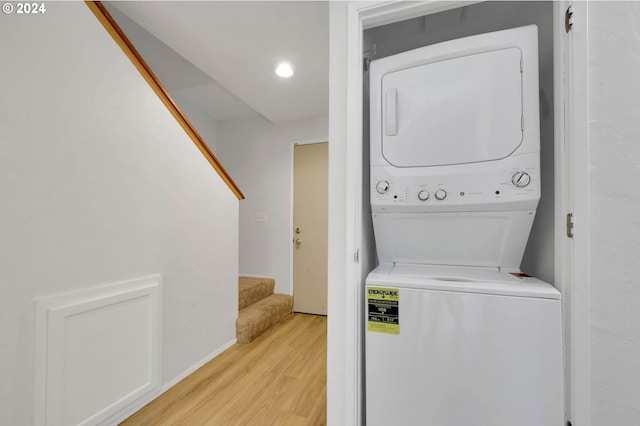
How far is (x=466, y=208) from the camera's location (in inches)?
39.1

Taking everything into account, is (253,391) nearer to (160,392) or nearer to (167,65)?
(160,392)

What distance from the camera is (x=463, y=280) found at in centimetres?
94

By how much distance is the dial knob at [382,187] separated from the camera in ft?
3.47

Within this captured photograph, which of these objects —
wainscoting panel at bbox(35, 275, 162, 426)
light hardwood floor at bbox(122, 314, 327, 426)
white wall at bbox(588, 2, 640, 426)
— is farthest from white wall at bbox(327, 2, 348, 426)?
wainscoting panel at bbox(35, 275, 162, 426)

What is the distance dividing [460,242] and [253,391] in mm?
1610

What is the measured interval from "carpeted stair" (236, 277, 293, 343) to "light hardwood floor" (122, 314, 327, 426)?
13 cm

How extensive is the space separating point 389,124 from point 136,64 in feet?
4.96

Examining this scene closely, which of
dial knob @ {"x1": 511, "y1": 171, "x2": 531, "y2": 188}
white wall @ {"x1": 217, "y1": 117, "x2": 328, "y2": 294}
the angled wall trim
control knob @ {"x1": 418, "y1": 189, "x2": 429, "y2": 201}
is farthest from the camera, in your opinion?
white wall @ {"x1": 217, "y1": 117, "x2": 328, "y2": 294}

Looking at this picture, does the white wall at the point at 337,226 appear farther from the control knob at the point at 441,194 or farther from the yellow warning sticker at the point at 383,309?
the control knob at the point at 441,194

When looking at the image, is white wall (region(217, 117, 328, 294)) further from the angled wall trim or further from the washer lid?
the washer lid

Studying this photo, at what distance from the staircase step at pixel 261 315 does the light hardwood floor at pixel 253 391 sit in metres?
0.11

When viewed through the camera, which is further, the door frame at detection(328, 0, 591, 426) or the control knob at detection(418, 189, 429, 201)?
the control knob at detection(418, 189, 429, 201)

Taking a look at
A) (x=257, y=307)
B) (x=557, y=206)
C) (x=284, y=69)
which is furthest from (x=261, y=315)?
(x=557, y=206)

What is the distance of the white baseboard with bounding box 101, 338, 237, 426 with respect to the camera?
1.37 metres
